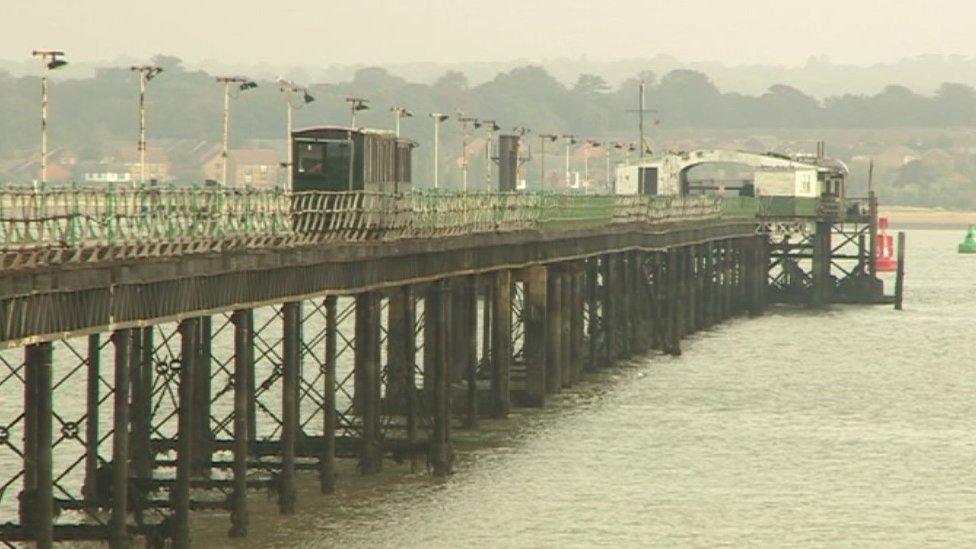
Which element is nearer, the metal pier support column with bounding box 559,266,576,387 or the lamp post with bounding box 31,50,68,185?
the lamp post with bounding box 31,50,68,185

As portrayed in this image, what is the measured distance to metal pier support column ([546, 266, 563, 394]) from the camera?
7400 cm

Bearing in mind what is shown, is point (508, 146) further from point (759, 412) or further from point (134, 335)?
point (134, 335)

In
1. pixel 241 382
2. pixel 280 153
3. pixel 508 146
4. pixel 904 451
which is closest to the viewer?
pixel 241 382

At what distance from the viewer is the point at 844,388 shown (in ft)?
291

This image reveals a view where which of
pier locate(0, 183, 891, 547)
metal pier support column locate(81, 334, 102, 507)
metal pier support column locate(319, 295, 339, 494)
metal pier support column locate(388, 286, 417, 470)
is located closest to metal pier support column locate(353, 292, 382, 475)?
pier locate(0, 183, 891, 547)

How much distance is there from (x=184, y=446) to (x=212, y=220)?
5.23m

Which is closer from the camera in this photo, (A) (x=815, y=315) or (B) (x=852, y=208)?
(A) (x=815, y=315)

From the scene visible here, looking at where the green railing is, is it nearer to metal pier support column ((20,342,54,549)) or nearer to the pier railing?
the pier railing

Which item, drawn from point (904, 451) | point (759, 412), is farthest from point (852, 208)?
point (904, 451)

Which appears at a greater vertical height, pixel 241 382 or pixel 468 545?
pixel 241 382

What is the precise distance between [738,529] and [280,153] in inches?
5577

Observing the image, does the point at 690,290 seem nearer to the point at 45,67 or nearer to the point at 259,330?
the point at 259,330

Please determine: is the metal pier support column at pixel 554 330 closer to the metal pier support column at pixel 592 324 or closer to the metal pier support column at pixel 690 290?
the metal pier support column at pixel 592 324

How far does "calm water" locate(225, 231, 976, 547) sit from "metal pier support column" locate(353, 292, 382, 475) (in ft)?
2.31
